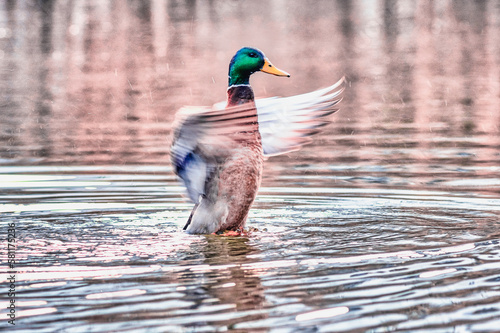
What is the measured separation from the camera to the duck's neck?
694 centimetres

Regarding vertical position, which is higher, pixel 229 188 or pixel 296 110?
pixel 296 110

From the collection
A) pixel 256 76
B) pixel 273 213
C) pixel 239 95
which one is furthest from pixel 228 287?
pixel 256 76

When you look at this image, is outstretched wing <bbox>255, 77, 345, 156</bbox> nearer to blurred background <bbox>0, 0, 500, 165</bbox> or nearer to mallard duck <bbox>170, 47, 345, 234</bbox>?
mallard duck <bbox>170, 47, 345, 234</bbox>

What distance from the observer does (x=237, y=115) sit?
652cm

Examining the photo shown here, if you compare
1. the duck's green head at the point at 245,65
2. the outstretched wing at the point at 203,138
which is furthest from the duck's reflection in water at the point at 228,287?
the duck's green head at the point at 245,65

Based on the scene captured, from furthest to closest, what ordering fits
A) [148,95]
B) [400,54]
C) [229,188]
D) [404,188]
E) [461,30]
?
[461,30]
[400,54]
[148,95]
[404,188]
[229,188]

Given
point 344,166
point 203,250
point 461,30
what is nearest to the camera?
point 203,250

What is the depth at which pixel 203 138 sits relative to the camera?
21.1ft

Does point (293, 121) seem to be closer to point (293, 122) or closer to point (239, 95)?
point (293, 122)

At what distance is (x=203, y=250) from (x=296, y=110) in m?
1.68

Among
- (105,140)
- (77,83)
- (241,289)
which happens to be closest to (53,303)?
(241,289)

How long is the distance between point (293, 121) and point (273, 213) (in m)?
0.85

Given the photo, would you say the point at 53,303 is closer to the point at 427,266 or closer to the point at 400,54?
the point at 427,266

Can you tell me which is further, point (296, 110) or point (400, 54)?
point (400, 54)
